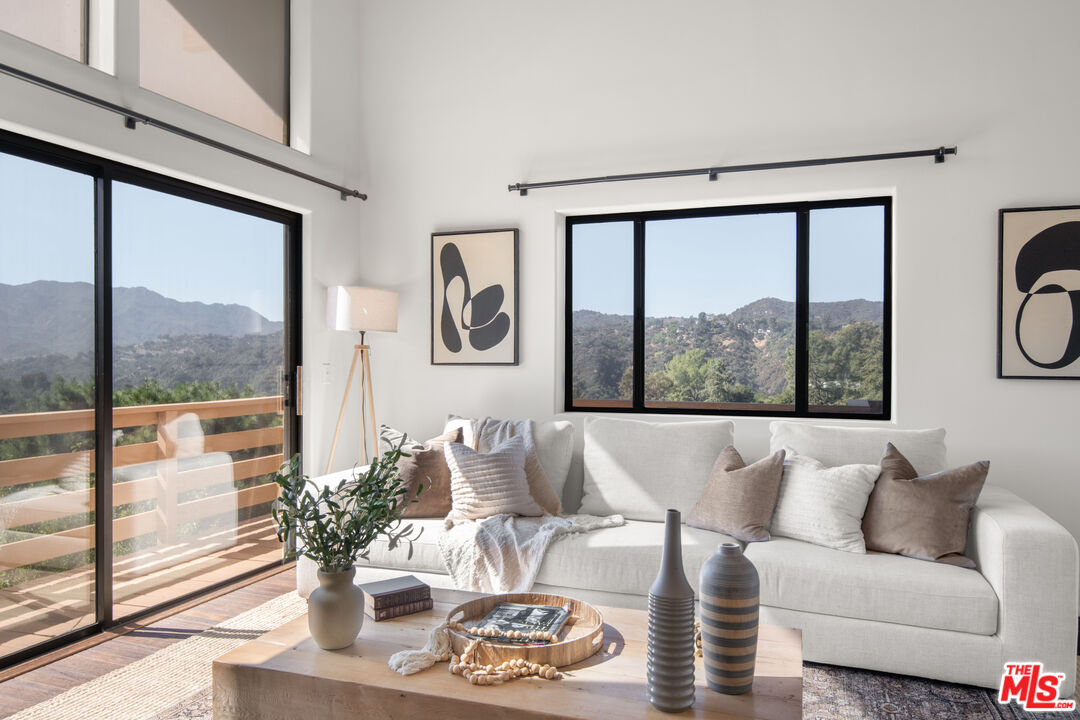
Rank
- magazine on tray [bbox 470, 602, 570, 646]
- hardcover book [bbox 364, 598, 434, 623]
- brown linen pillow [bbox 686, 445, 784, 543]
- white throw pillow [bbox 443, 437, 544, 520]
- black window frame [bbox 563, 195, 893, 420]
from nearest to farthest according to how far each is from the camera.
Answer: magazine on tray [bbox 470, 602, 570, 646] → hardcover book [bbox 364, 598, 434, 623] → brown linen pillow [bbox 686, 445, 784, 543] → white throw pillow [bbox 443, 437, 544, 520] → black window frame [bbox 563, 195, 893, 420]

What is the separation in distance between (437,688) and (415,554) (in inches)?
60.7

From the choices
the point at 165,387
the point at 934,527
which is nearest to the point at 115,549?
the point at 165,387

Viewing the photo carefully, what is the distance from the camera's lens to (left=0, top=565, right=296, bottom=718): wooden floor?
2.51 m

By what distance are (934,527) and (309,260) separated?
357 centimetres

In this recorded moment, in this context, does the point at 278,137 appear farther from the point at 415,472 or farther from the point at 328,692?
the point at 328,692

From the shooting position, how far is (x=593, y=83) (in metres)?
4.20

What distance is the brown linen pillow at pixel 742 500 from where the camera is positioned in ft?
10.0

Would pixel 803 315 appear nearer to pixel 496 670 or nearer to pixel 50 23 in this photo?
pixel 496 670

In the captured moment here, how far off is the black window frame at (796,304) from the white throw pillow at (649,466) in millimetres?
587

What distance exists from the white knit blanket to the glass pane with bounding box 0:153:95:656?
1557 millimetres

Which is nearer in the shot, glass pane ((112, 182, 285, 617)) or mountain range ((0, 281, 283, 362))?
mountain range ((0, 281, 283, 362))

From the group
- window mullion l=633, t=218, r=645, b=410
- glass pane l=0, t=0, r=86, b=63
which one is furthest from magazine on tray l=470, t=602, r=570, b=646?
glass pane l=0, t=0, r=86, b=63

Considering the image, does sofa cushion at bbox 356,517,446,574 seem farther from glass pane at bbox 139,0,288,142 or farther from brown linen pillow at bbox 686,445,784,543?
glass pane at bbox 139,0,288,142

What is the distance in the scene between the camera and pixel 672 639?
5.13 feet
